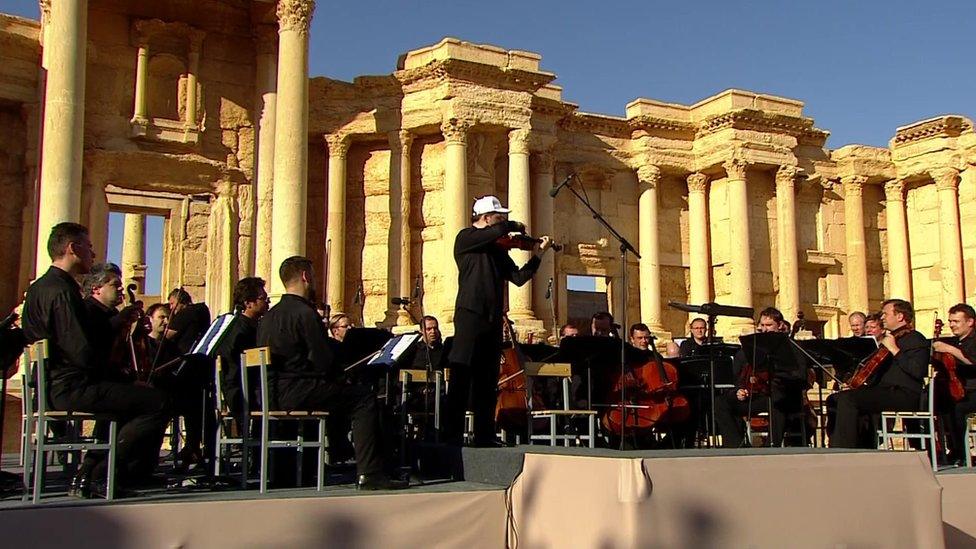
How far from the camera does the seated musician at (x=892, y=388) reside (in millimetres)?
Answer: 9461

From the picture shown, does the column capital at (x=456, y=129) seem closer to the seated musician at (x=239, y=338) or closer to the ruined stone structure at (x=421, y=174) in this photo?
the ruined stone structure at (x=421, y=174)

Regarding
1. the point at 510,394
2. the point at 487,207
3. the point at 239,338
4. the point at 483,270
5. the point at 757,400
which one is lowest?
the point at 757,400

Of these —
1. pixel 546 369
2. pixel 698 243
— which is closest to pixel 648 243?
pixel 698 243

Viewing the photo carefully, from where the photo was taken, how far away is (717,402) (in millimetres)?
11914

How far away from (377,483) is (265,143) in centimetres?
1480

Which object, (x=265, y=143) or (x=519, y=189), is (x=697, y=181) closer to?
(x=519, y=189)

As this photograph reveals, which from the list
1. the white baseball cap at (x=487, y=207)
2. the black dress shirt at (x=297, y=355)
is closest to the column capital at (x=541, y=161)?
the white baseball cap at (x=487, y=207)

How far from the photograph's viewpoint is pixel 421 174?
2402 cm

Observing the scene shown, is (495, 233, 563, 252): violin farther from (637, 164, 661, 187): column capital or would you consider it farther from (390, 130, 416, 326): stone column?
(637, 164, 661, 187): column capital

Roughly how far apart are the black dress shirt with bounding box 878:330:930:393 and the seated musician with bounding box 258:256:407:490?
5.36 m

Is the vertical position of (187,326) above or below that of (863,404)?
above

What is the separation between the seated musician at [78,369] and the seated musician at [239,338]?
4.11 feet

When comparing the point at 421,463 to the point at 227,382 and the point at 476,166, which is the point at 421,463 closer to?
the point at 227,382

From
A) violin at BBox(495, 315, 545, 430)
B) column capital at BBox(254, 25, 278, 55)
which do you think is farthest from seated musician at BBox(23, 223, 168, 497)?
column capital at BBox(254, 25, 278, 55)
